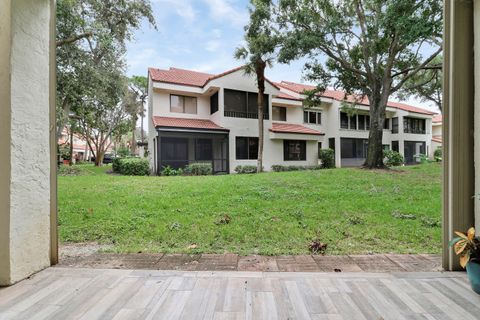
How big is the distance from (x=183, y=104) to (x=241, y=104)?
3.27 metres

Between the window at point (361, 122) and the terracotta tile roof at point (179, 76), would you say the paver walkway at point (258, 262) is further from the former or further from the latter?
the window at point (361, 122)

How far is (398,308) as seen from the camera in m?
2.10

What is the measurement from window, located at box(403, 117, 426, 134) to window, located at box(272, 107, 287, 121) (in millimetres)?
12070

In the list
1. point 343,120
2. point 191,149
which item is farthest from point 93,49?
point 343,120

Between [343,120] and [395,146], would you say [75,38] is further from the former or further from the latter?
[395,146]

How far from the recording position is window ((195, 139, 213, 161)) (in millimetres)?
14815

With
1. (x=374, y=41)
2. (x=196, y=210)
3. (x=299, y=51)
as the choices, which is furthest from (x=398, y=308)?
(x=374, y=41)

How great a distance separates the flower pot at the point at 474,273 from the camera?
2.24 m

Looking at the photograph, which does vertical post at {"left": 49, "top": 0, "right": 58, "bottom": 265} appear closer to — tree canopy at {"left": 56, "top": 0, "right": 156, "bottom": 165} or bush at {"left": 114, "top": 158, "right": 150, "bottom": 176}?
tree canopy at {"left": 56, "top": 0, "right": 156, "bottom": 165}

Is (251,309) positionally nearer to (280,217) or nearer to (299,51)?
(280,217)

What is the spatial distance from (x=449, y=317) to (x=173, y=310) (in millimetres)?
2087

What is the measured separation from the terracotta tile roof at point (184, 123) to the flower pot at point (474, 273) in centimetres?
1219

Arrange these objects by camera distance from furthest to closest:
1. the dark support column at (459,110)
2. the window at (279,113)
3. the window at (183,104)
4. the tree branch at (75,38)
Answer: the window at (279,113)
the window at (183,104)
the tree branch at (75,38)
the dark support column at (459,110)

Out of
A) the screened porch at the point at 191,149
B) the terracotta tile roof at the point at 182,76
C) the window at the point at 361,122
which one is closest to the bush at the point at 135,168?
the screened porch at the point at 191,149
